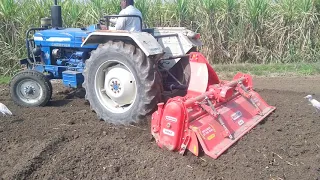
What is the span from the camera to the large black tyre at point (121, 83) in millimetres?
4660

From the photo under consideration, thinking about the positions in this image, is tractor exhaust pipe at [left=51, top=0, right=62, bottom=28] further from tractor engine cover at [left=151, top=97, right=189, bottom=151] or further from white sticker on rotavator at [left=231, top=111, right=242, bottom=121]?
white sticker on rotavator at [left=231, top=111, right=242, bottom=121]

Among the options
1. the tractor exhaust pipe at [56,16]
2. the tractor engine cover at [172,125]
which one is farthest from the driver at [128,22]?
the tractor engine cover at [172,125]

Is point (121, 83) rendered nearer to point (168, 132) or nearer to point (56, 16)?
point (168, 132)

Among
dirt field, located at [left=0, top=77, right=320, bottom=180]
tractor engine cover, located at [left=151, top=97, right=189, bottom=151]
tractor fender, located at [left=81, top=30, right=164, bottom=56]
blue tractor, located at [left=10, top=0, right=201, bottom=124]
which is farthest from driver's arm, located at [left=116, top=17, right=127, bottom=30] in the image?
tractor engine cover, located at [left=151, top=97, right=189, bottom=151]

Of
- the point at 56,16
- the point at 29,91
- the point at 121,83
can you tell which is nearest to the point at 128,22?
the point at 121,83

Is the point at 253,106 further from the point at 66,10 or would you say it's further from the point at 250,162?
the point at 66,10

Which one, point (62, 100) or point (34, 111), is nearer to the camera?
point (34, 111)

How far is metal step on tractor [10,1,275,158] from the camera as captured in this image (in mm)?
4047

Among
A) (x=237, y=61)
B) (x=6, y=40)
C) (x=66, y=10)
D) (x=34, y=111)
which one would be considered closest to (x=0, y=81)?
(x=6, y=40)

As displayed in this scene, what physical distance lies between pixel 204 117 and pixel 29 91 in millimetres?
3050

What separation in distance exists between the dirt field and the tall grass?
4.90 metres

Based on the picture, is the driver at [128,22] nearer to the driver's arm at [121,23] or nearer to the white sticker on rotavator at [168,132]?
the driver's arm at [121,23]

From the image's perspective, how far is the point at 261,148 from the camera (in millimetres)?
4113

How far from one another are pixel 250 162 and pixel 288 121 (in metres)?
1.56
